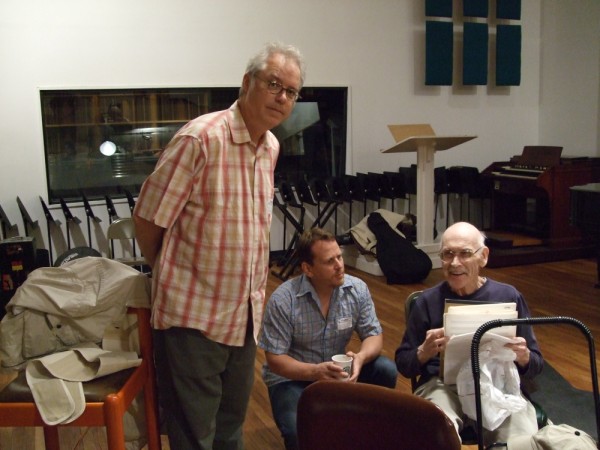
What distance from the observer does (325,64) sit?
6.61 m

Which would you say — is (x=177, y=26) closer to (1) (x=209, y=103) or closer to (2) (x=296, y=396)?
(1) (x=209, y=103)

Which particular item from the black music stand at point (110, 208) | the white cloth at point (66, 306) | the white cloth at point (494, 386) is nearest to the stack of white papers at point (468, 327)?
the white cloth at point (494, 386)

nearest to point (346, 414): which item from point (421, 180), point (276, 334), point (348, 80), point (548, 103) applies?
point (276, 334)

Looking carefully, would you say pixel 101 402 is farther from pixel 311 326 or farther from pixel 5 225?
pixel 5 225

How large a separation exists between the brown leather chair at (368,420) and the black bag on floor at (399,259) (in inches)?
163

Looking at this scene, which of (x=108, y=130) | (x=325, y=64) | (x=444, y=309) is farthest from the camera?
(x=325, y=64)

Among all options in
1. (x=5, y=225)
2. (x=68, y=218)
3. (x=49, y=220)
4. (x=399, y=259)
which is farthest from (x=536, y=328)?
(x=5, y=225)

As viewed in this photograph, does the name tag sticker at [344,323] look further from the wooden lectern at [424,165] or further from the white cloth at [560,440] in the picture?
the wooden lectern at [424,165]

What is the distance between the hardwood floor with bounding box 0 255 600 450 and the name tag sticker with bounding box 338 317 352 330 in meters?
0.66

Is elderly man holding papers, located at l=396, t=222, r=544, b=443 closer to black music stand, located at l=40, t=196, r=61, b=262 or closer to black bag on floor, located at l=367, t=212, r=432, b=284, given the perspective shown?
black bag on floor, located at l=367, t=212, r=432, b=284

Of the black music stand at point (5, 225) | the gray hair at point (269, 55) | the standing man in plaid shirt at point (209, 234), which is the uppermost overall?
the gray hair at point (269, 55)

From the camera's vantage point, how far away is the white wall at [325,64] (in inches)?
219

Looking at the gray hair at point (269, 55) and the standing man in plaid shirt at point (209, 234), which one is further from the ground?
the gray hair at point (269, 55)

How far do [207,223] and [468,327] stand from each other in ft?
2.82
